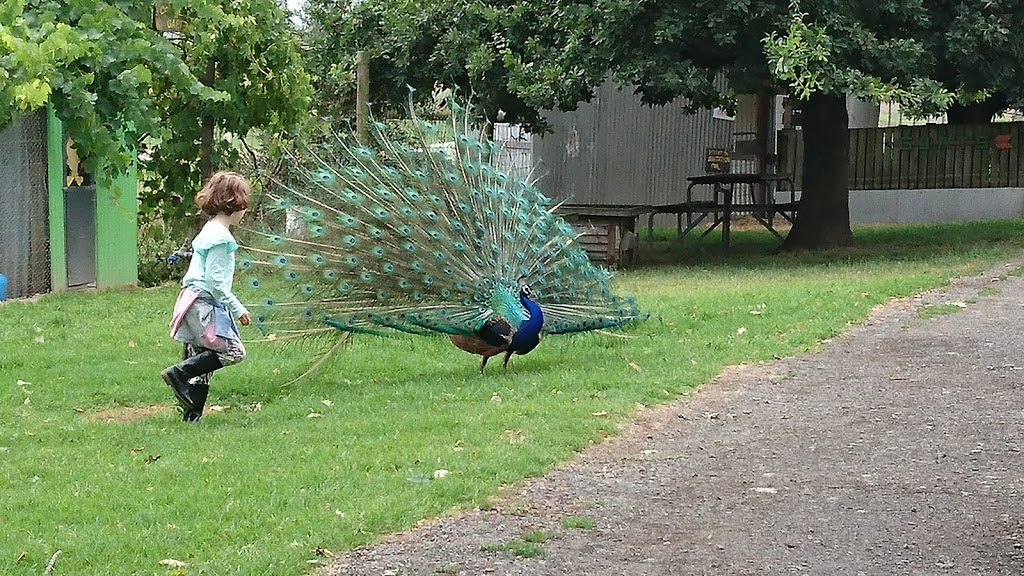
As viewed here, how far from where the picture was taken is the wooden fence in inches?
833

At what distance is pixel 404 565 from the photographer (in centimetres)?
502

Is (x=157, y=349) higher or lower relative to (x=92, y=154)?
lower

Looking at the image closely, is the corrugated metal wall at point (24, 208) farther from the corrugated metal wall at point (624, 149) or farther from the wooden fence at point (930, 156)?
the wooden fence at point (930, 156)

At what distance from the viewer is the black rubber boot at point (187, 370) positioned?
748 cm

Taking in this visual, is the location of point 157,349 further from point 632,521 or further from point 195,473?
point 632,521

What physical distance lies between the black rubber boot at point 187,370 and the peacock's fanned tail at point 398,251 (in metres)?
1.15

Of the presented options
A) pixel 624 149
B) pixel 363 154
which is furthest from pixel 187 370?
pixel 624 149

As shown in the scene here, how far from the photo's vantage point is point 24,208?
14.1m

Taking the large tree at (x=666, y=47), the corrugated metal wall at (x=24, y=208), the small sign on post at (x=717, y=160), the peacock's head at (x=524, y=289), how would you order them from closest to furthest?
1. the peacock's head at (x=524, y=289)
2. the corrugated metal wall at (x=24, y=208)
3. the large tree at (x=666, y=47)
4. the small sign on post at (x=717, y=160)

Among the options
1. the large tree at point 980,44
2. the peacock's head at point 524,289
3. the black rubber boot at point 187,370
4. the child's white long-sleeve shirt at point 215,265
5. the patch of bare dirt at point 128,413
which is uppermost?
the large tree at point 980,44

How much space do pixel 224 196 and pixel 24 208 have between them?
766cm

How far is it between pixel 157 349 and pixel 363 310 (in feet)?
8.41

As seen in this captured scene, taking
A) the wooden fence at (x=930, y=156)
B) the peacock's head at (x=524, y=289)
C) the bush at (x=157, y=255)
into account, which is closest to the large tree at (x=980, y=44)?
Result: the wooden fence at (x=930, y=156)

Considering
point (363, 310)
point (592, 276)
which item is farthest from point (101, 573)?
point (592, 276)
